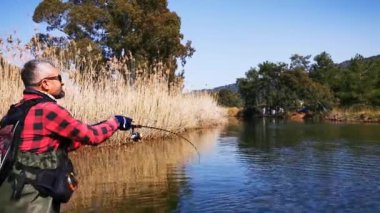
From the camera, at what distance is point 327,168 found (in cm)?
973

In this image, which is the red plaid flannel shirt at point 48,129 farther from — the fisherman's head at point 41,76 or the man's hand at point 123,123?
the man's hand at point 123,123

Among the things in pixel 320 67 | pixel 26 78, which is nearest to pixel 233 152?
pixel 26 78

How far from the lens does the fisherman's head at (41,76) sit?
3.41 meters

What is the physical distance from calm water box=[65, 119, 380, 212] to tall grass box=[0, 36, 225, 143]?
1.35m

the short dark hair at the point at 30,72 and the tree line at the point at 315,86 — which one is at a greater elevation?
the tree line at the point at 315,86

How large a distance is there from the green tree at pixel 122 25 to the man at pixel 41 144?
23.2 metres

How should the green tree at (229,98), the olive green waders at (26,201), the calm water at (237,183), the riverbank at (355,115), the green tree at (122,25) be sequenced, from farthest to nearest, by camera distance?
the green tree at (229,98) < the riverbank at (355,115) < the green tree at (122,25) < the calm water at (237,183) < the olive green waders at (26,201)

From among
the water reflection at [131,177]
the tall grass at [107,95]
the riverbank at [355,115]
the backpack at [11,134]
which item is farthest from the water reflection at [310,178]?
the riverbank at [355,115]

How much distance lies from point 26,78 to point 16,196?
792mm

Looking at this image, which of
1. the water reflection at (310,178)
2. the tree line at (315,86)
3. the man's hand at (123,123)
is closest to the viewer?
the man's hand at (123,123)

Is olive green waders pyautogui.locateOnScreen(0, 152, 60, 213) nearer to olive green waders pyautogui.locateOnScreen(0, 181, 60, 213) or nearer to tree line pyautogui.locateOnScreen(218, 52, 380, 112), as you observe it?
olive green waders pyautogui.locateOnScreen(0, 181, 60, 213)

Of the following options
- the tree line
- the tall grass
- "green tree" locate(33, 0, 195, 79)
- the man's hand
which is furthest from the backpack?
the tree line

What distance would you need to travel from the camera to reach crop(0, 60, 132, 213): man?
3.19 meters

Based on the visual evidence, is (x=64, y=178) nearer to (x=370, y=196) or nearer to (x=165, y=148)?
(x=370, y=196)
